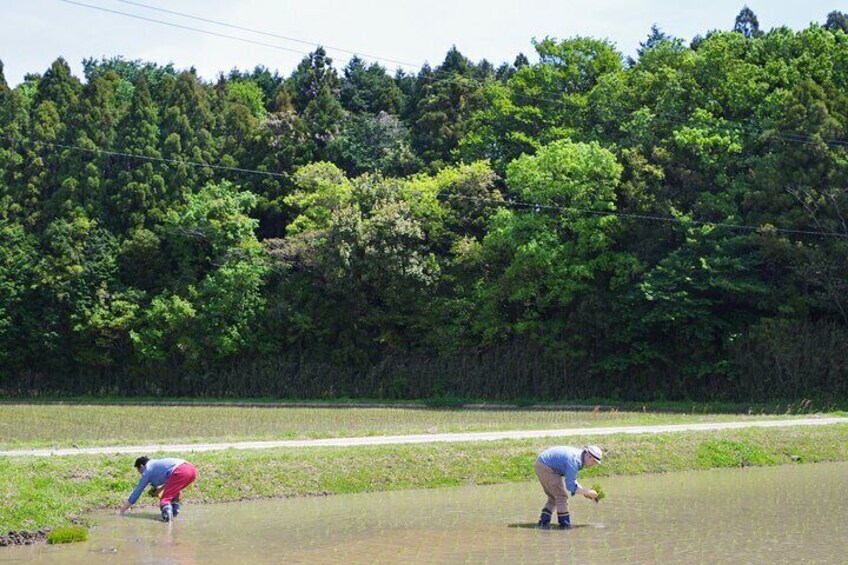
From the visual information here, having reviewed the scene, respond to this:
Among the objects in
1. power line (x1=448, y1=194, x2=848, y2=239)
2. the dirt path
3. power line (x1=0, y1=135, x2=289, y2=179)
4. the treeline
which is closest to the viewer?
the dirt path

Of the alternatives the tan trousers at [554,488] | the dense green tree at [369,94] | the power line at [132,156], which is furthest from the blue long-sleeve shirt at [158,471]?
the dense green tree at [369,94]

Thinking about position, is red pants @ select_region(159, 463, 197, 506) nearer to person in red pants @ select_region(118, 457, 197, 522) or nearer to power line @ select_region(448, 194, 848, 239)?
person in red pants @ select_region(118, 457, 197, 522)

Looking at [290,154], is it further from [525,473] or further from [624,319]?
[525,473]

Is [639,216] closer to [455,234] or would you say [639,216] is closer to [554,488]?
[455,234]

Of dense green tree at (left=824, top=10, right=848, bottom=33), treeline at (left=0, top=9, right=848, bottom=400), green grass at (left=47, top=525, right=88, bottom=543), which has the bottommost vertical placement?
green grass at (left=47, top=525, right=88, bottom=543)

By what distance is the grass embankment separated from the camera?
62.7 feet

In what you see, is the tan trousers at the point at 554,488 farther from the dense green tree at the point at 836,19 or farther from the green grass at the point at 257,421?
the dense green tree at the point at 836,19

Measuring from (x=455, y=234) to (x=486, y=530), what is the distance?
43.5 m

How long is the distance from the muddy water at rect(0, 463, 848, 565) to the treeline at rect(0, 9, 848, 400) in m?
28.4

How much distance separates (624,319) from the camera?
173ft

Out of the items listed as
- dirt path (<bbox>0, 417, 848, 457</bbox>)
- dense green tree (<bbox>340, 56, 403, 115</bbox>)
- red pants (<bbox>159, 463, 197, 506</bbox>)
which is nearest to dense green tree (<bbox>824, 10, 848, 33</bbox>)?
dense green tree (<bbox>340, 56, 403, 115</bbox>)

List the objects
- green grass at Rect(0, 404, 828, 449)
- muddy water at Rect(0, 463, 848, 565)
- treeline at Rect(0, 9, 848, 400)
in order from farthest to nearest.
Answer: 1. treeline at Rect(0, 9, 848, 400)
2. green grass at Rect(0, 404, 828, 449)
3. muddy water at Rect(0, 463, 848, 565)

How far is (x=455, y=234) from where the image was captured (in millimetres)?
60750

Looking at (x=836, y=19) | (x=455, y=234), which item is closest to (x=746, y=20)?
(x=836, y=19)
